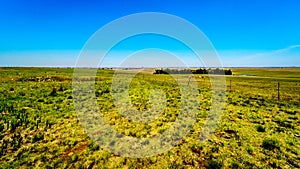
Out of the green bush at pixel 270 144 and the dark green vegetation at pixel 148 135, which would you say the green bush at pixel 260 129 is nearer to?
the dark green vegetation at pixel 148 135

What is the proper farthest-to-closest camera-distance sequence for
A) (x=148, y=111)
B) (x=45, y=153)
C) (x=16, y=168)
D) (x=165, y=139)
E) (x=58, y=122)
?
(x=148, y=111), (x=58, y=122), (x=165, y=139), (x=45, y=153), (x=16, y=168)

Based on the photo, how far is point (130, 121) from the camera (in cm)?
1013

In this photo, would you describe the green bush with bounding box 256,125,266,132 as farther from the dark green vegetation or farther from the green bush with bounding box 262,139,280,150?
the green bush with bounding box 262,139,280,150

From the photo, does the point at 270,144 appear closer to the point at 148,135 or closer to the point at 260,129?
the point at 260,129

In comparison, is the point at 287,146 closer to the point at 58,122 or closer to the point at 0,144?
the point at 58,122

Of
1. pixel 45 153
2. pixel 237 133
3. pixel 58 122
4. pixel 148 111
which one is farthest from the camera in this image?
pixel 148 111

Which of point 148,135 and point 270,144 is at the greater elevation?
point 148,135

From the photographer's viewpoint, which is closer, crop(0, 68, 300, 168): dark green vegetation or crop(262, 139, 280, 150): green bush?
crop(0, 68, 300, 168): dark green vegetation

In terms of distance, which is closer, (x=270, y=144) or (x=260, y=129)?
(x=270, y=144)

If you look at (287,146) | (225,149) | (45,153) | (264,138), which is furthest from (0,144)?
(287,146)

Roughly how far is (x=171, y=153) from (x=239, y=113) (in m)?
7.80

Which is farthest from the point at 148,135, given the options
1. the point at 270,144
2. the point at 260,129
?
the point at 260,129

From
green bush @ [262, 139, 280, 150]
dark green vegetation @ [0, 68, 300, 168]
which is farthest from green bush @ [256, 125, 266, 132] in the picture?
green bush @ [262, 139, 280, 150]

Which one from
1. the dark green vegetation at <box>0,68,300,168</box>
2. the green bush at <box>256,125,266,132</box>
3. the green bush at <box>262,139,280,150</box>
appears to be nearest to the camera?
the dark green vegetation at <box>0,68,300,168</box>
